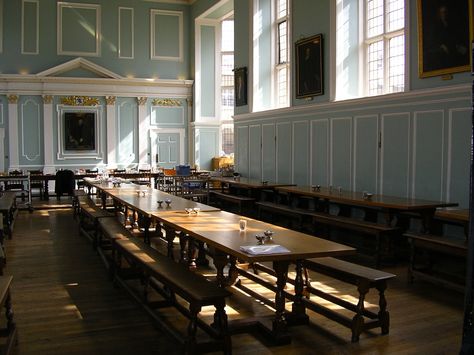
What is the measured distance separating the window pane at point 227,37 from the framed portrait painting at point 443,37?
1140 centimetres

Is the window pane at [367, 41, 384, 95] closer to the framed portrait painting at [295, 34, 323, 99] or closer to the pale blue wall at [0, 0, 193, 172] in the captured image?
the framed portrait painting at [295, 34, 323, 99]

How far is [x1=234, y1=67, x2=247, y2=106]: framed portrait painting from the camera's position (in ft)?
43.8

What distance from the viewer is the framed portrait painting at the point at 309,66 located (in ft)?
33.3

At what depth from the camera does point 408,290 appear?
5.93 meters

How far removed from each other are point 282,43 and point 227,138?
6739 mm

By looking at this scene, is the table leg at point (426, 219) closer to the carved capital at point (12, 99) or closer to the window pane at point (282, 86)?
the window pane at point (282, 86)

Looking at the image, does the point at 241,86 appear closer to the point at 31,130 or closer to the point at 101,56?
the point at 101,56

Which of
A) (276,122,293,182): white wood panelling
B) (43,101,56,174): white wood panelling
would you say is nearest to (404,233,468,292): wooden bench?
(276,122,293,182): white wood panelling

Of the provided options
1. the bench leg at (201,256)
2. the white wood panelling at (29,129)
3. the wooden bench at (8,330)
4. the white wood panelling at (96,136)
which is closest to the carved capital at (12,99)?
the white wood panelling at (29,129)

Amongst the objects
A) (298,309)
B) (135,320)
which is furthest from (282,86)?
(135,320)

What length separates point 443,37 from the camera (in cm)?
722

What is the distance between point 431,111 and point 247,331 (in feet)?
14.9

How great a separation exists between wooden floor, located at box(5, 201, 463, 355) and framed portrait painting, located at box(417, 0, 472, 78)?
273cm

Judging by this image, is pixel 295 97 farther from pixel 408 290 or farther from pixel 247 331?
pixel 247 331
